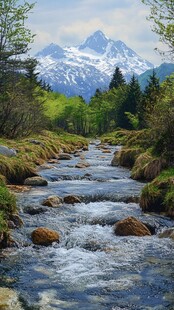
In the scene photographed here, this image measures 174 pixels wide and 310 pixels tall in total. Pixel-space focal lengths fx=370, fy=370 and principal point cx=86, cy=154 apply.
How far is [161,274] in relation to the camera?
8289mm

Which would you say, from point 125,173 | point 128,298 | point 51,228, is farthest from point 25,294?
point 125,173

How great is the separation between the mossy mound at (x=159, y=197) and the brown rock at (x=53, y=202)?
323 centimetres

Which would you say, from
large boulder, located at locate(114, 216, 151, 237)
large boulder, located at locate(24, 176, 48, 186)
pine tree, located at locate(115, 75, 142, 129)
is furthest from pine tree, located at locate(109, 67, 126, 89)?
large boulder, located at locate(114, 216, 151, 237)

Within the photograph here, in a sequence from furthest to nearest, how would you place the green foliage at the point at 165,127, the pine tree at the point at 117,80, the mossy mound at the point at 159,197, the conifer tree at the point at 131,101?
the pine tree at the point at 117,80 → the conifer tree at the point at 131,101 → the green foliage at the point at 165,127 → the mossy mound at the point at 159,197

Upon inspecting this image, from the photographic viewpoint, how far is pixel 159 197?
14.0 m

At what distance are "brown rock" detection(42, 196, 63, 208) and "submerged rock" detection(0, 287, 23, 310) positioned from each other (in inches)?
266

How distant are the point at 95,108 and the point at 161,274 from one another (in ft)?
286

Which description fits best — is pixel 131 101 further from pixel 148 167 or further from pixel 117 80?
pixel 148 167

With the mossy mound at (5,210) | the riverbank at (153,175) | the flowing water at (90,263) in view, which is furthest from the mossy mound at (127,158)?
the mossy mound at (5,210)

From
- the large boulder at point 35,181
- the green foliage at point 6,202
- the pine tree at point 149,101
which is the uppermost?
the pine tree at point 149,101

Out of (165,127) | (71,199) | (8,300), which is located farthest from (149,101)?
(8,300)

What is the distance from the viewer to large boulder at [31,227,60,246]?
10367mm

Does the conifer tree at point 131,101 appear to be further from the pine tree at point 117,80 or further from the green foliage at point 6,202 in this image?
the green foliage at point 6,202

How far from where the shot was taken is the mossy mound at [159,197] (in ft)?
43.7
